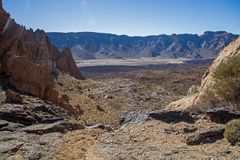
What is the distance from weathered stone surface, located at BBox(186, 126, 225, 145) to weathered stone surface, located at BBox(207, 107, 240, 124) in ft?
7.14

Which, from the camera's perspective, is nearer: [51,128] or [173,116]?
[51,128]

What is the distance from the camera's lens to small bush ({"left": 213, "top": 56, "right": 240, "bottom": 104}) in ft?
54.7

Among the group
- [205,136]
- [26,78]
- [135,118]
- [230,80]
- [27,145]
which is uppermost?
[230,80]

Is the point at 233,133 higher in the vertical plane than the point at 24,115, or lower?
higher

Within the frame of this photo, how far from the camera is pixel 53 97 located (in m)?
31.2

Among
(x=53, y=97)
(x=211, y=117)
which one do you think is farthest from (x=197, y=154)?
(x=53, y=97)

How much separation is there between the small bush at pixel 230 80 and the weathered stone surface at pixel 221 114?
476 mm

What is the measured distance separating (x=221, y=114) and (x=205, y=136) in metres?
2.96

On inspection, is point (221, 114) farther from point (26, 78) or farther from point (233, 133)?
point (26, 78)

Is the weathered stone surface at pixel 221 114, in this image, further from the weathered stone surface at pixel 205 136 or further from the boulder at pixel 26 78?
the boulder at pixel 26 78

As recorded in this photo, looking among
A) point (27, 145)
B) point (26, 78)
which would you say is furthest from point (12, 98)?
point (27, 145)

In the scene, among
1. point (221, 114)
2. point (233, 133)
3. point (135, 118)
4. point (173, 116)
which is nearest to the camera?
point (233, 133)

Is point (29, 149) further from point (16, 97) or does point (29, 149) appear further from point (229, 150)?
point (16, 97)

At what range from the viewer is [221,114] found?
682 inches
